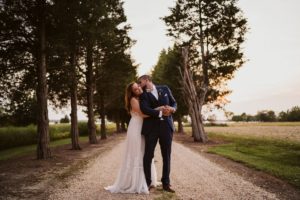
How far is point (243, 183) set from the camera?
8172mm

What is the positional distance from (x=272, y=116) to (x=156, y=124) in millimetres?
128115

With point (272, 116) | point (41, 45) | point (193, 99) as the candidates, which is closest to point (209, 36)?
point (193, 99)

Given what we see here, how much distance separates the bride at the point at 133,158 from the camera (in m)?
7.43

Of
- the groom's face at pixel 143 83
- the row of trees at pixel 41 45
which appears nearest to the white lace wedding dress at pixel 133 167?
the groom's face at pixel 143 83

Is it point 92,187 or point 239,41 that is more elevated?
point 239,41

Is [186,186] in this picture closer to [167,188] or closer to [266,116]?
[167,188]

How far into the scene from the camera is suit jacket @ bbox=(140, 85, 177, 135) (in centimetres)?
748

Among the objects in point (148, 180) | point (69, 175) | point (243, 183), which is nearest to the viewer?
point (148, 180)

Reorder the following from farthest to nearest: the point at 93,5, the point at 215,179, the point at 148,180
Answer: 1. the point at 93,5
2. the point at 215,179
3. the point at 148,180

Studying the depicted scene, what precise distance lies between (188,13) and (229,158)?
1512 centimetres

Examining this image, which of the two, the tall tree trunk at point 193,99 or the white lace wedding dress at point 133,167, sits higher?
the tall tree trunk at point 193,99

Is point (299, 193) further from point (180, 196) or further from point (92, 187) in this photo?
point (92, 187)

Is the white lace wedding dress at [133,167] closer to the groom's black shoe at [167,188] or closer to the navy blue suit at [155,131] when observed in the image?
the navy blue suit at [155,131]

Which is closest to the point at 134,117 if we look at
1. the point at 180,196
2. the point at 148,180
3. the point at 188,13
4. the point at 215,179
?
the point at 148,180
